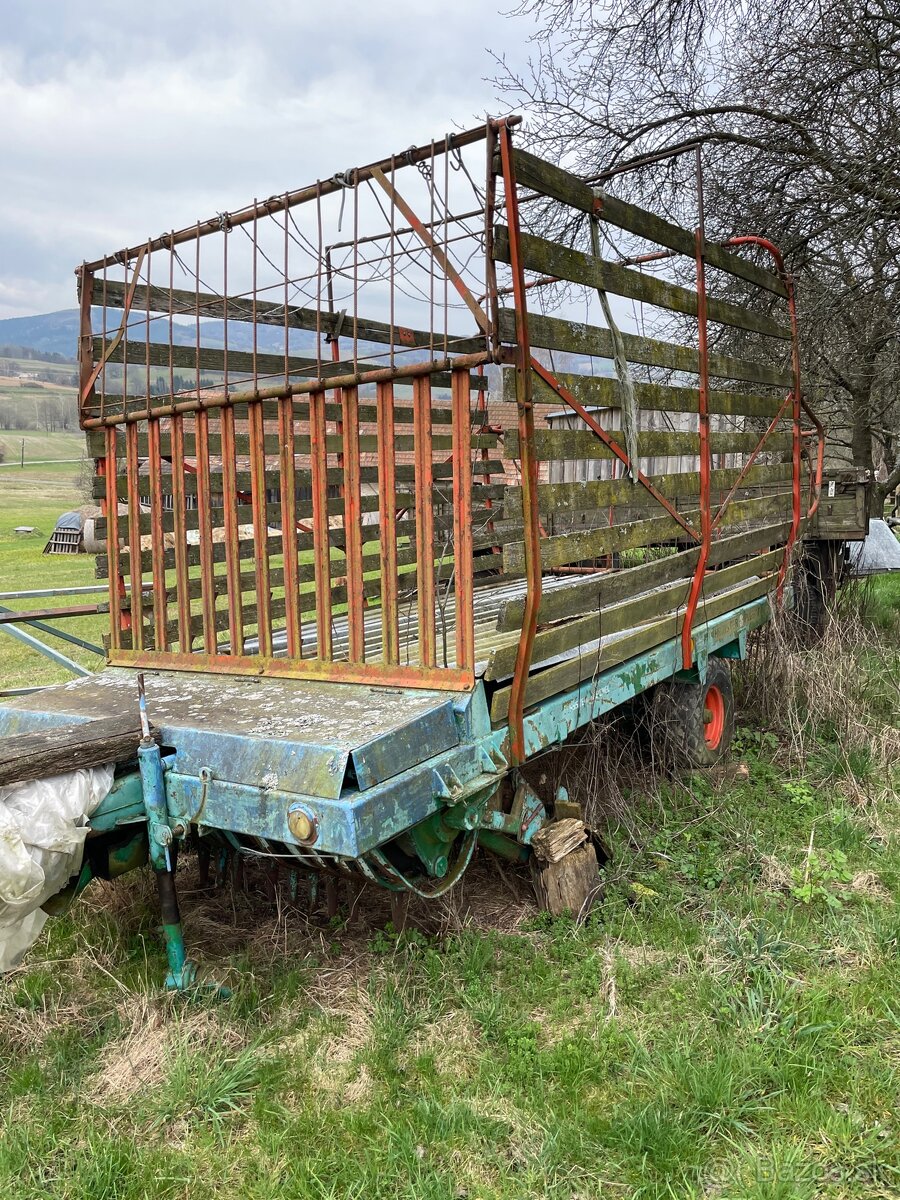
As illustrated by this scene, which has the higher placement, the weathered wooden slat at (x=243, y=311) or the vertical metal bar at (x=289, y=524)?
the weathered wooden slat at (x=243, y=311)

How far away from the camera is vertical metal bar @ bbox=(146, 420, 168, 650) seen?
3996 millimetres

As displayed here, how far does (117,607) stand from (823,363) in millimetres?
7223

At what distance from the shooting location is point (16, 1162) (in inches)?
94.2

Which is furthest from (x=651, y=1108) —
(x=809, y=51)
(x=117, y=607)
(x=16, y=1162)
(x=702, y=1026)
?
(x=809, y=51)

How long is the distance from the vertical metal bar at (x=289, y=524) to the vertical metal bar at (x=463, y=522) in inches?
32.0

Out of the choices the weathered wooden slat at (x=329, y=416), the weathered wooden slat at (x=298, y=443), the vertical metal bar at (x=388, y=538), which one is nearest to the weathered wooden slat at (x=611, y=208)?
the vertical metal bar at (x=388, y=538)

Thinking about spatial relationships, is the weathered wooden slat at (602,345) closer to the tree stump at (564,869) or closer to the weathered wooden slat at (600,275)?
the weathered wooden slat at (600,275)

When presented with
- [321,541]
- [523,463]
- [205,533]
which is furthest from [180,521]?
[523,463]

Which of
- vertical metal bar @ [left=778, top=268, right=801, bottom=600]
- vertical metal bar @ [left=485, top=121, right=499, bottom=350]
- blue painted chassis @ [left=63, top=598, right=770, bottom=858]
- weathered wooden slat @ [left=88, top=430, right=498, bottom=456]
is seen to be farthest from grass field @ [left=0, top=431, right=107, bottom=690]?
vertical metal bar @ [left=778, top=268, right=801, bottom=600]

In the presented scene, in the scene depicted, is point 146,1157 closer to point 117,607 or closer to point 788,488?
point 117,607

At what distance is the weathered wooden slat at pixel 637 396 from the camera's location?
10.6 ft

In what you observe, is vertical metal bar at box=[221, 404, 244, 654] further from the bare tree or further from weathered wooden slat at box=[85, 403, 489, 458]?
the bare tree

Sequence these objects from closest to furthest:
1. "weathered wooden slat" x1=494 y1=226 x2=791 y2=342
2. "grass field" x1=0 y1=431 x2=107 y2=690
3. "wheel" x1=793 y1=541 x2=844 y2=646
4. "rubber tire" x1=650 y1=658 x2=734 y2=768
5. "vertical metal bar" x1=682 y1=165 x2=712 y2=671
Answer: "weathered wooden slat" x1=494 y1=226 x2=791 y2=342 < "vertical metal bar" x1=682 y1=165 x2=712 y2=671 < "rubber tire" x1=650 y1=658 x2=734 y2=768 < "wheel" x1=793 y1=541 x2=844 y2=646 < "grass field" x1=0 y1=431 x2=107 y2=690

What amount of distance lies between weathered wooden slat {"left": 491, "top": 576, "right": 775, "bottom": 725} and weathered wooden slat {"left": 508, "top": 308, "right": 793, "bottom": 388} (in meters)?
1.19
